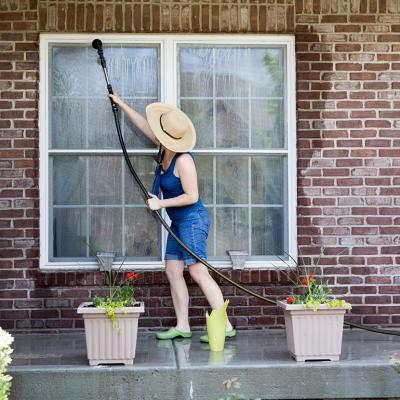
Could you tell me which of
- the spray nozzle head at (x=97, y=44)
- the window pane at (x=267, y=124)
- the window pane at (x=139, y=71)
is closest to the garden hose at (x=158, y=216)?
the spray nozzle head at (x=97, y=44)

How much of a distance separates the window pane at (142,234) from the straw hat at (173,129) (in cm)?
83

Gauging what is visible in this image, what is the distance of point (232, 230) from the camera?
6.29 meters

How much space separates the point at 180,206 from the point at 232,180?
2.66ft

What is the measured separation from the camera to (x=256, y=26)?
6176 millimetres

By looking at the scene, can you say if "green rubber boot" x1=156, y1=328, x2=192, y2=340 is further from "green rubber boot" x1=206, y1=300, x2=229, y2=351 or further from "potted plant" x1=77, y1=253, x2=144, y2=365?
"potted plant" x1=77, y1=253, x2=144, y2=365

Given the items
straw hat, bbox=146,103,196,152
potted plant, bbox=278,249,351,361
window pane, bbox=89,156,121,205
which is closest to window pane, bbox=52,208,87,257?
window pane, bbox=89,156,121,205

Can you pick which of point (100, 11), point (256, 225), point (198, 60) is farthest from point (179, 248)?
point (100, 11)

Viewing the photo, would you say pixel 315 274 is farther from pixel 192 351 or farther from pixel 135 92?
pixel 135 92

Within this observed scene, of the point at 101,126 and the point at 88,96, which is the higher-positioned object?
the point at 88,96

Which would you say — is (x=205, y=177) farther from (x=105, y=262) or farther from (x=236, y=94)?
(x=105, y=262)

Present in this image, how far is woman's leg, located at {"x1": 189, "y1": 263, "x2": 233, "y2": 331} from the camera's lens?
559 centimetres

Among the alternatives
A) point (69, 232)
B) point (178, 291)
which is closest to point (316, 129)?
point (178, 291)

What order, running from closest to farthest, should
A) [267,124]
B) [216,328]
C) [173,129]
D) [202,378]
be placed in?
1. [202,378]
2. [216,328]
3. [173,129]
4. [267,124]

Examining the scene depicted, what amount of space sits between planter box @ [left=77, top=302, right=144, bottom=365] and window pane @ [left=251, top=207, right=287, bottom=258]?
Result: 67.9 inches
